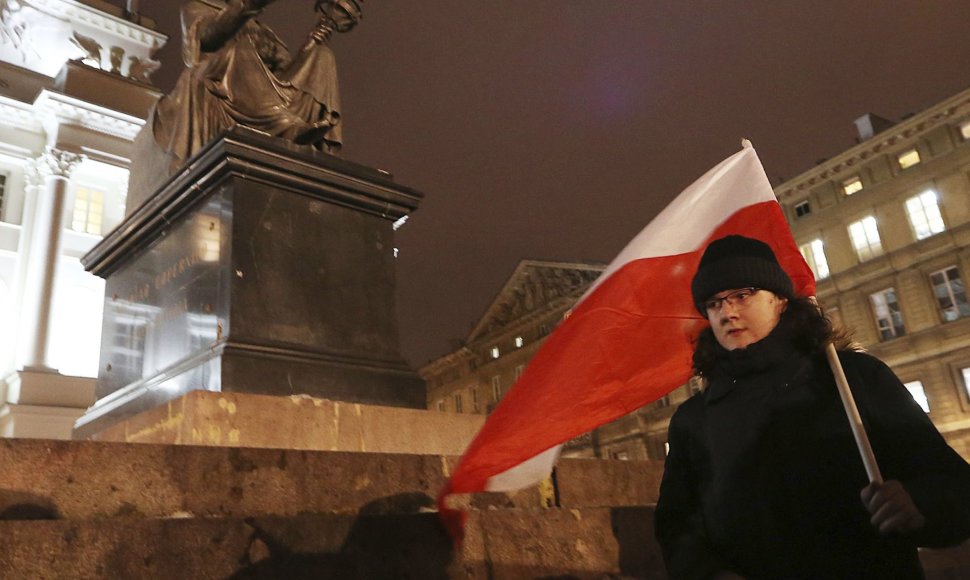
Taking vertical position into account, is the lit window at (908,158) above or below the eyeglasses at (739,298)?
above

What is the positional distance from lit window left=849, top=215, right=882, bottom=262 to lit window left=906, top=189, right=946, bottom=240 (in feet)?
4.85

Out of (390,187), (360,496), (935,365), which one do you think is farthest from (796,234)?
(360,496)

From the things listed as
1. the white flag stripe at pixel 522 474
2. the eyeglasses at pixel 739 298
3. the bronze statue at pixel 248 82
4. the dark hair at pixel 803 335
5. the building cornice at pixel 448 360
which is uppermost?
the building cornice at pixel 448 360

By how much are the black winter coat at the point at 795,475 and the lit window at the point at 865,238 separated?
103 ft

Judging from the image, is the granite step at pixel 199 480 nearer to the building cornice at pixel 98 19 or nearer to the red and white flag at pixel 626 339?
the red and white flag at pixel 626 339

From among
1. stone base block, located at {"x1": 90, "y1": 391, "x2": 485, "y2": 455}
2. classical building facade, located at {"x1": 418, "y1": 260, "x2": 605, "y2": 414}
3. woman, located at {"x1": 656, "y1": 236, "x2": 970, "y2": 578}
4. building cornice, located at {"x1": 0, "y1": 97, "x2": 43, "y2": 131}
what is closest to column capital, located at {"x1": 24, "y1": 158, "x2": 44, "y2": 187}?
building cornice, located at {"x1": 0, "y1": 97, "x2": 43, "y2": 131}

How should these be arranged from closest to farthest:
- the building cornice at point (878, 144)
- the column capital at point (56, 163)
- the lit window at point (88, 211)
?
the column capital at point (56, 163) → the lit window at point (88, 211) → the building cornice at point (878, 144)

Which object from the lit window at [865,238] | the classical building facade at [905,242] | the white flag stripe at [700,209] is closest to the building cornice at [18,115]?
the classical building facade at [905,242]

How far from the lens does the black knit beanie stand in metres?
2.22

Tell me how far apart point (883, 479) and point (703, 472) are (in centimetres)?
47

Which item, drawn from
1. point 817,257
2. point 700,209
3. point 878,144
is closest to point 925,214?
point 878,144

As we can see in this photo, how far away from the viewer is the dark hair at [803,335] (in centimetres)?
215

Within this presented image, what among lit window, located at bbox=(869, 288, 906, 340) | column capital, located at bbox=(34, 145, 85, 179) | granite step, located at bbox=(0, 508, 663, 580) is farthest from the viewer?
lit window, located at bbox=(869, 288, 906, 340)

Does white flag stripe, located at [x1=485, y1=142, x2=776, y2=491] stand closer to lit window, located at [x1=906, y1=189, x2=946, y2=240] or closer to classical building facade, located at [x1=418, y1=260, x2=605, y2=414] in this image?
lit window, located at [x1=906, y1=189, x2=946, y2=240]
